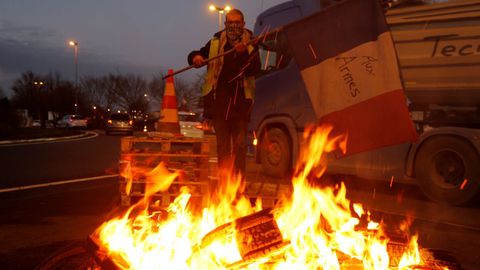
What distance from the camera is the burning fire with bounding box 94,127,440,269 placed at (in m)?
2.93

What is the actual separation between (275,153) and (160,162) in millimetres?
4261

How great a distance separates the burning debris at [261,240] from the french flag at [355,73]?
3.15ft

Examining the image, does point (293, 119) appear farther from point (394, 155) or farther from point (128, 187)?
point (128, 187)

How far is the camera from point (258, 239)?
2.91 m

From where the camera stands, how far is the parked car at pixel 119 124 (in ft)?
121

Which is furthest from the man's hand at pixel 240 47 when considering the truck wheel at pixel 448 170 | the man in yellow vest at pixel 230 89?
the truck wheel at pixel 448 170

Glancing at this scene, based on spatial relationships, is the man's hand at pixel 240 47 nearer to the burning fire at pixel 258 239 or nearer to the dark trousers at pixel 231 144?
the dark trousers at pixel 231 144

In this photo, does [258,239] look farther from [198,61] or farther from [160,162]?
[160,162]

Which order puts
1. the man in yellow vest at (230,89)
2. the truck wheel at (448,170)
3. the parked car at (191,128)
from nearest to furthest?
1. the man in yellow vest at (230,89)
2. the truck wheel at (448,170)
3. the parked car at (191,128)

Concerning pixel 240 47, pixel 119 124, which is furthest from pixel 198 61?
pixel 119 124

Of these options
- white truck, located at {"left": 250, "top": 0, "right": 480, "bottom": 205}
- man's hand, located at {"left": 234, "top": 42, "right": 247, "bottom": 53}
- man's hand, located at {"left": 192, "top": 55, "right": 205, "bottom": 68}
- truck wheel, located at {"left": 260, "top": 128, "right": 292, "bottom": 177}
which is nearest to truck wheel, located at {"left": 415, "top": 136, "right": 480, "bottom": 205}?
white truck, located at {"left": 250, "top": 0, "right": 480, "bottom": 205}

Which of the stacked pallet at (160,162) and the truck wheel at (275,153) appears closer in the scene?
the stacked pallet at (160,162)

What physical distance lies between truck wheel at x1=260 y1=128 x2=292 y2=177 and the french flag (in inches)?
165

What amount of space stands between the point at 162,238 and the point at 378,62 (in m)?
2.42
